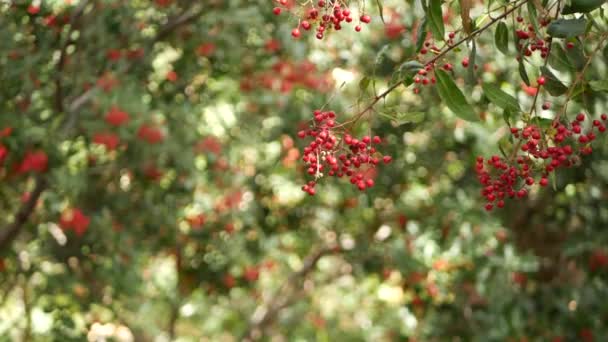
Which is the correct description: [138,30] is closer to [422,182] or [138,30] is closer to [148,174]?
[148,174]

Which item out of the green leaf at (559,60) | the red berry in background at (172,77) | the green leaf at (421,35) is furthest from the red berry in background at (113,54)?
the green leaf at (559,60)

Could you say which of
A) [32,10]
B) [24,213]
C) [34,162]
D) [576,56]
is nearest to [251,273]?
[24,213]

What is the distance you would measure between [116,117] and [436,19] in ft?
8.58

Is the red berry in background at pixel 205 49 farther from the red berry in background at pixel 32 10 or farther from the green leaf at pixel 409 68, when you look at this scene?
the green leaf at pixel 409 68

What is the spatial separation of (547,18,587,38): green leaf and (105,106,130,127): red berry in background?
256 centimetres

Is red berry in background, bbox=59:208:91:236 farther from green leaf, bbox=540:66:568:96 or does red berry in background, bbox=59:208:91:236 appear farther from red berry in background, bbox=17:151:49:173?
green leaf, bbox=540:66:568:96

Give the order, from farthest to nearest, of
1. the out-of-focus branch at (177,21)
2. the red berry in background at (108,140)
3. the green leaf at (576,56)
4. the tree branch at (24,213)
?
the red berry in background at (108,140)
the tree branch at (24,213)
the out-of-focus branch at (177,21)
the green leaf at (576,56)

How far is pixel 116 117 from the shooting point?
3975mm

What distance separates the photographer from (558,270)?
4.33 meters

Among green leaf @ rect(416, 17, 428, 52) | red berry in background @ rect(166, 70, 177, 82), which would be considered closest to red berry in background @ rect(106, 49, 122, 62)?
red berry in background @ rect(166, 70, 177, 82)

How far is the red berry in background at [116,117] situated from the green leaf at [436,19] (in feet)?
7.94

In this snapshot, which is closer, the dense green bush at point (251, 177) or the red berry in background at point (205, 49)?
the dense green bush at point (251, 177)

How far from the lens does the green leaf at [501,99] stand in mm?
1649

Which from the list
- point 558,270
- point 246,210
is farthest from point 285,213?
point 558,270
